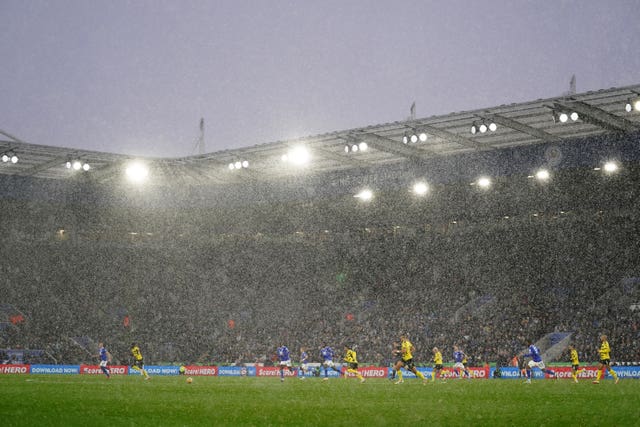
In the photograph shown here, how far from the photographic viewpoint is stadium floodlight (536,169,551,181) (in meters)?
37.4

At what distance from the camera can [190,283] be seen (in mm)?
57000

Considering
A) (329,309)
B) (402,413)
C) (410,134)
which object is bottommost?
(402,413)

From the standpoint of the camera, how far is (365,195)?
147 ft

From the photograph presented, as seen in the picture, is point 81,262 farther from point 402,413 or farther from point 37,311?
point 402,413

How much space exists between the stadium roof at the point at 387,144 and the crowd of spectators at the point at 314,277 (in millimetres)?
4990

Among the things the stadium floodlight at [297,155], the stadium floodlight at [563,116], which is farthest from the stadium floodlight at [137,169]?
the stadium floodlight at [563,116]

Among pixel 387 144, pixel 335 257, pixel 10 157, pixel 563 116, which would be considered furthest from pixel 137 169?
pixel 563 116

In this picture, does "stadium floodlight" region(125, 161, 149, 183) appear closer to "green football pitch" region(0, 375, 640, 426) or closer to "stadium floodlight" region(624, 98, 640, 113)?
"green football pitch" region(0, 375, 640, 426)

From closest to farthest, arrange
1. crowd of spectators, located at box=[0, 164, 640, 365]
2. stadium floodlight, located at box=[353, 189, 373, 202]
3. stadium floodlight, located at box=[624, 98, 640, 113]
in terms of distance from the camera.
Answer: stadium floodlight, located at box=[624, 98, 640, 113]
crowd of spectators, located at box=[0, 164, 640, 365]
stadium floodlight, located at box=[353, 189, 373, 202]

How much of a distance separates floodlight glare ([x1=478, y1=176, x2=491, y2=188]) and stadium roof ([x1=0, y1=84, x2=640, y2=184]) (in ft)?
5.39

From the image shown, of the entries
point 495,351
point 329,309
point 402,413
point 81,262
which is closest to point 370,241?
point 329,309

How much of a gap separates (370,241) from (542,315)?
1706cm

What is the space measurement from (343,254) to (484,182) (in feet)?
57.4

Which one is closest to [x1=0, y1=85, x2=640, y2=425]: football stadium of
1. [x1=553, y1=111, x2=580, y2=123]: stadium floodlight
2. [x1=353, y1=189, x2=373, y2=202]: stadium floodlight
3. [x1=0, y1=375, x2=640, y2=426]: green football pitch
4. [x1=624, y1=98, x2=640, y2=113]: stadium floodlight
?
[x1=553, y1=111, x2=580, y2=123]: stadium floodlight
